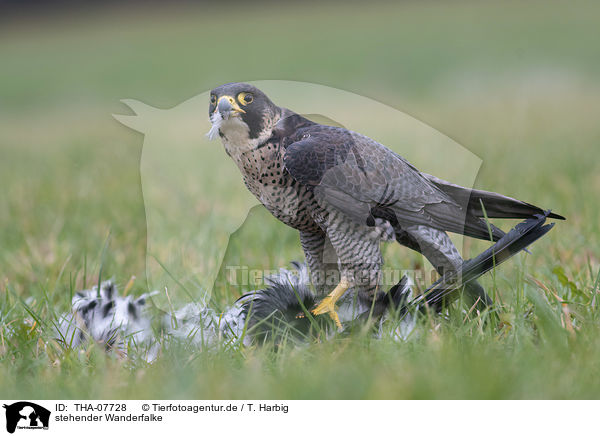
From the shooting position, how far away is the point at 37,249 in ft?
11.0

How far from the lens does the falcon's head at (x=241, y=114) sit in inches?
74.6

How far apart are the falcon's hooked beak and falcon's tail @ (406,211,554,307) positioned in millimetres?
842

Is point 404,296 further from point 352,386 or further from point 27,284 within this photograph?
point 27,284

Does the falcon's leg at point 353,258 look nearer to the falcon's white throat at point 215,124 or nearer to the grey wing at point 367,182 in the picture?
the grey wing at point 367,182

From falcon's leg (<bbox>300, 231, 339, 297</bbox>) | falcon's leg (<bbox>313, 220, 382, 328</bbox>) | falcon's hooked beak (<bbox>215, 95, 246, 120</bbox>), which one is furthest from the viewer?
falcon's leg (<bbox>300, 231, 339, 297</bbox>)

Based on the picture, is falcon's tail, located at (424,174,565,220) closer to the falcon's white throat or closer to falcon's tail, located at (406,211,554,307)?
falcon's tail, located at (406,211,554,307)

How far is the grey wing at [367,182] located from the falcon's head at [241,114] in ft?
0.30
